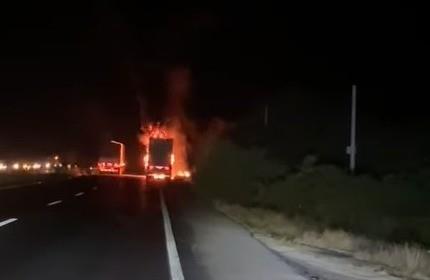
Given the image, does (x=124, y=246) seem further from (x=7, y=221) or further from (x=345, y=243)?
(x=7, y=221)

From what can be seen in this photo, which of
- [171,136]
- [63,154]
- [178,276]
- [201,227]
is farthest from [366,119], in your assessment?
[63,154]

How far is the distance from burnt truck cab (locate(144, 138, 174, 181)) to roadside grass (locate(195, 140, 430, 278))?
31.1m

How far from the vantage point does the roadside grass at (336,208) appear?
19922mm

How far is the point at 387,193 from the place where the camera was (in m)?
30.6

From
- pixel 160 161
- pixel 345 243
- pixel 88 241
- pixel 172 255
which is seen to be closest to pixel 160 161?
pixel 160 161

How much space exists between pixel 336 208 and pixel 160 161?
4481 cm

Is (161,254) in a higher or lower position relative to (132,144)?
lower

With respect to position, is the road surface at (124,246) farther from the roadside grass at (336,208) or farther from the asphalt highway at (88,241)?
the roadside grass at (336,208)

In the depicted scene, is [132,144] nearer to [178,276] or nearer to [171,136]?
[171,136]

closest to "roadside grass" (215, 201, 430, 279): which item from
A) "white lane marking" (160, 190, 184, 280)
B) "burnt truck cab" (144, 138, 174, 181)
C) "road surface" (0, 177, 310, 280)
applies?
"road surface" (0, 177, 310, 280)

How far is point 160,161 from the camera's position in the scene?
73688 millimetres

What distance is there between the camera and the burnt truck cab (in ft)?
241

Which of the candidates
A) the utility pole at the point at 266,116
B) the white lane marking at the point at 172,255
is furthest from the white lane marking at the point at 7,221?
the utility pole at the point at 266,116

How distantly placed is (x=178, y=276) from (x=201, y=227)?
948cm
